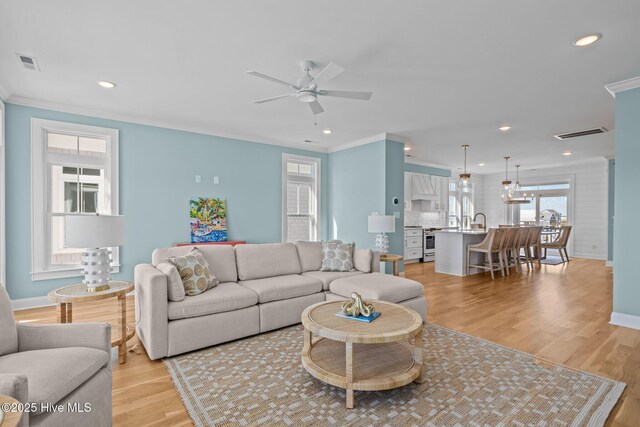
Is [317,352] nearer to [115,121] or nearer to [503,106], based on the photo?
[503,106]

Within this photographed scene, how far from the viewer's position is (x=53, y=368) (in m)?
1.47

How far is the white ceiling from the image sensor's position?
2.23 meters

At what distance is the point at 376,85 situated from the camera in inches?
137

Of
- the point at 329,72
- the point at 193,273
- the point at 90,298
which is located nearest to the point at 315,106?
the point at 329,72

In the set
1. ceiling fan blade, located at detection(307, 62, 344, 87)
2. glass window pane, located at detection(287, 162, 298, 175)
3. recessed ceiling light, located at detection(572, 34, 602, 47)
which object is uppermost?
recessed ceiling light, located at detection(572, 34, 602, 47)

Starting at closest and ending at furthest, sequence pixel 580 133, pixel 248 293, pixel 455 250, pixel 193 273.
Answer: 1. pixel 193 273
2. pixel 248 293
3. pixel 580 133
4. pixel 455 250

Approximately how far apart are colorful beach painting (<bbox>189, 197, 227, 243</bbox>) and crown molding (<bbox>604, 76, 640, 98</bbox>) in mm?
5319

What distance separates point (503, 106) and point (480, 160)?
4.43 meters

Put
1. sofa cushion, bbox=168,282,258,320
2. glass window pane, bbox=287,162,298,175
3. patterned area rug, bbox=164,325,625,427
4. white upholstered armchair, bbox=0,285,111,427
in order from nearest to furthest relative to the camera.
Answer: white upholstered armchair, bbox=0,285,111,427 → patterned area rug, bbox=164,325,625,427 → sofa cushion, bbox=168,282,258,320 → glass window pane, bbox=287,162,298,175

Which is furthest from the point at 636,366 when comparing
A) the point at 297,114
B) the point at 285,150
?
the point at 285,150

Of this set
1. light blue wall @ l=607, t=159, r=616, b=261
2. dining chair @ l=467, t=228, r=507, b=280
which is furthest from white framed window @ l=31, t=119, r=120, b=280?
light blue wall @ l=607, t=159, r=616, b=261

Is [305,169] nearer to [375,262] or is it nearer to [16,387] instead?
[375,262]

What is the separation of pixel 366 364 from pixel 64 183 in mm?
4496

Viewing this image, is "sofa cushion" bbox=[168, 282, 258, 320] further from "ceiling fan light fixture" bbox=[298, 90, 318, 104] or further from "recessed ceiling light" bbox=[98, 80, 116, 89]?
"recessed ceiling light" bbox=[98, 80, 116, 89]
